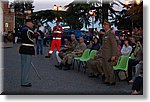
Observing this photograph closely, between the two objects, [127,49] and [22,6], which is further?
[22,6]

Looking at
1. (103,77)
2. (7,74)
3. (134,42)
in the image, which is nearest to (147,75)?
(103,77)

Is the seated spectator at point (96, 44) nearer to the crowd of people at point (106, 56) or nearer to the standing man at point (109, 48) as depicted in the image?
the crowd of people at point (106, 56)

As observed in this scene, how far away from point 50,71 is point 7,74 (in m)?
1.23

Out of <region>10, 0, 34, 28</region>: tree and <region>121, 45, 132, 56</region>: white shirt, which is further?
<region>121, 45, 132, 56</region>: white shirt

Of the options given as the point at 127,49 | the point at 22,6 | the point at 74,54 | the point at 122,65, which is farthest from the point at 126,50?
the point at 22,6

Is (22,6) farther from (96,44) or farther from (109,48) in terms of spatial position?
(109,48)

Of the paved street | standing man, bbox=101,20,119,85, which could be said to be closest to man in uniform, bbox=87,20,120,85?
standing man, bbox=101,20,119,85

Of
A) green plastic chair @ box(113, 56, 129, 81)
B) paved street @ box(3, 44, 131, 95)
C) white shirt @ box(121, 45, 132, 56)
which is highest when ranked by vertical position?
white shirt @ box(121, 45, 132, 56)

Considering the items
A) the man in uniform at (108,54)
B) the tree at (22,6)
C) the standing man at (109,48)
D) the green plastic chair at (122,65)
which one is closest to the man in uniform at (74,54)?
the tree at (22,6)

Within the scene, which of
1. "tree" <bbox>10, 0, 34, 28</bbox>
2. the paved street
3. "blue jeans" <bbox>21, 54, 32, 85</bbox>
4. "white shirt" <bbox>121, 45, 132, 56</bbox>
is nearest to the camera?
the paved street

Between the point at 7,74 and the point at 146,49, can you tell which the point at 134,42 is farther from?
the point at 146,49

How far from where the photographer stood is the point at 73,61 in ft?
30.6

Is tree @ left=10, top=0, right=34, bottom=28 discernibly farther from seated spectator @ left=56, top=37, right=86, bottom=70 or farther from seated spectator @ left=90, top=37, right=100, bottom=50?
seated spectator @ left=90, top=37, right=100, bottom=50

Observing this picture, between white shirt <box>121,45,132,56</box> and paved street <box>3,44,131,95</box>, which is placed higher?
white shirt <box>121,45,132,56</box>
